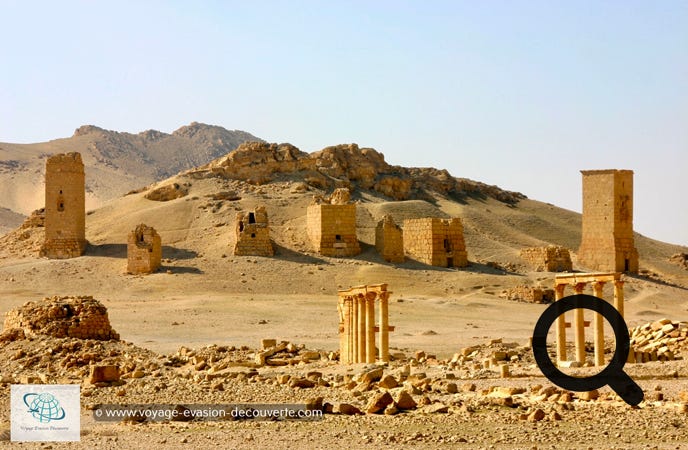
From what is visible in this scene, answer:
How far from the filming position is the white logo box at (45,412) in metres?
15.4

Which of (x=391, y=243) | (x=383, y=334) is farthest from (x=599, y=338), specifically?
(x=391, y=243)

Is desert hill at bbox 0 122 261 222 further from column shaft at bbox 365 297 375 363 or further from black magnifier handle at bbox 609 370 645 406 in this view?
black magnifier handle at bbox 609 370 645 406

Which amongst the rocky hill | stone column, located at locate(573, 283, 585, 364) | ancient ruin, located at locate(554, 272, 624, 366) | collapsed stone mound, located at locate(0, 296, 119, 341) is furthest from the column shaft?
the rocky hill

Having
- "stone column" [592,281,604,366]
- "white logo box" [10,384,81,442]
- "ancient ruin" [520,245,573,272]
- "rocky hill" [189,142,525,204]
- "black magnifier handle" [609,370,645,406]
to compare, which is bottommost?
"white logo box" [10,384,81,442]

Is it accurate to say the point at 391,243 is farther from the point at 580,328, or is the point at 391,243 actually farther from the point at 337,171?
the point at 580,328

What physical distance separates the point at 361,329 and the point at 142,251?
20643mm

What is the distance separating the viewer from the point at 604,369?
19.3m

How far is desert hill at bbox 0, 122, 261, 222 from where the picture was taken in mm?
117875

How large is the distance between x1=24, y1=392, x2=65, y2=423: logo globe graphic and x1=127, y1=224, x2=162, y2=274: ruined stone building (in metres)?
25.8

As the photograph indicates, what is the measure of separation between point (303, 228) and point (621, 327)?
101ft

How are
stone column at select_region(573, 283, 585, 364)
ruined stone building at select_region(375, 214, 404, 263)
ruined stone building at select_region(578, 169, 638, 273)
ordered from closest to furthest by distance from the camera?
stone column at select_region(573, 283, 585, 364), ruined stone building at select_region(375, 214, 404, 263), ruined stone building at select_region(578, 169, 638, 273)

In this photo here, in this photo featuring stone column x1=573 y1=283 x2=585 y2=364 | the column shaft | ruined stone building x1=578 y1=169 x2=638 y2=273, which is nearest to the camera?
stone column x1=573 y1=283 x2=585 y2=364

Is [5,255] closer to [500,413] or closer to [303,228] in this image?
[303,228]

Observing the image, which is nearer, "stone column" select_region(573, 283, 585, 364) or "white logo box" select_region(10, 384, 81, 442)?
"white logo box" select_region(10, 384, 81, 442)
